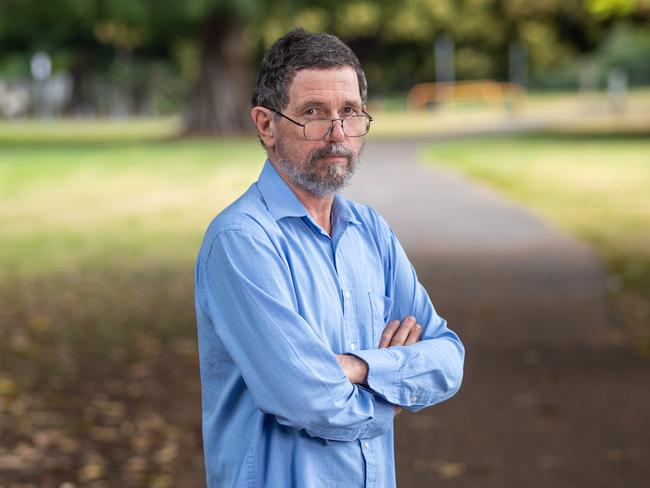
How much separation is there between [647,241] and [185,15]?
17.7 m

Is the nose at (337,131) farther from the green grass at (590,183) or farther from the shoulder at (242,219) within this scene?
the green grass at (590,183)

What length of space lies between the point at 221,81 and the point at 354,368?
3344cm

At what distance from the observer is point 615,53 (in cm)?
6550

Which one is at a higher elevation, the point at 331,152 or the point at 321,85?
the point at 321,85

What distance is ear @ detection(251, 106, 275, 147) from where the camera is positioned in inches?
115

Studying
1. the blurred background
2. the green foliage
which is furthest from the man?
the green foliage

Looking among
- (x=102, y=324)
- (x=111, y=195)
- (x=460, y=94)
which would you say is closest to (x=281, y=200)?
(x=102, y=324)

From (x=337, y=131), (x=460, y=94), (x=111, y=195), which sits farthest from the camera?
(x=460, y=94)

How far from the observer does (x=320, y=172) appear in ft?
9.52

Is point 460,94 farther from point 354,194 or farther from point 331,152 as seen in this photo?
point 331,152

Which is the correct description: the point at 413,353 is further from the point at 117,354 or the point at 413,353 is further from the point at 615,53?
the point at 615,53

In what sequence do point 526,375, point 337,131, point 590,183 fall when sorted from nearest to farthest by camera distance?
1. point 337,131
2. point 526,375
3. point 590,183

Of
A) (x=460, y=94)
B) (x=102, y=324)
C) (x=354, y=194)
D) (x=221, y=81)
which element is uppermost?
(x=221, y=81)

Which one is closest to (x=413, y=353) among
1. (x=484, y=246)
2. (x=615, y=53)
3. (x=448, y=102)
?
(x=484, y=246)
